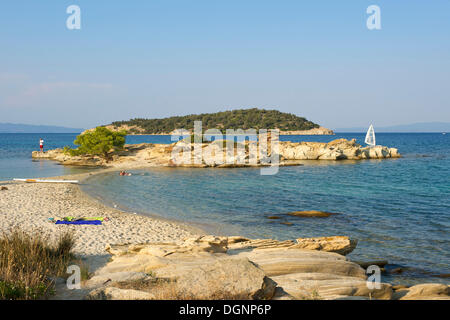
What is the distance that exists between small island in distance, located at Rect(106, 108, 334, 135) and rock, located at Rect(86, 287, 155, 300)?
140 m

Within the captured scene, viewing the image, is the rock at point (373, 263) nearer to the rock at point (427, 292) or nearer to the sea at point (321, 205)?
the sea at point (321, 205)

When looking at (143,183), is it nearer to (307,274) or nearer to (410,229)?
A: (410,229)

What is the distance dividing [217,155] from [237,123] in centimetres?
10453

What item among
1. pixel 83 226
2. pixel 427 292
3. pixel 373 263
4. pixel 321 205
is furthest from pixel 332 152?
pixel 427 292

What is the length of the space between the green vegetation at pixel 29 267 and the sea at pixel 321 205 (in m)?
8.94

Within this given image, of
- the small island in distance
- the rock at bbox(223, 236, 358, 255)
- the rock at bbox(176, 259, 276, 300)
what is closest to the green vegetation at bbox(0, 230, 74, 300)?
the rock at bbox(176, 259, 276, 300)

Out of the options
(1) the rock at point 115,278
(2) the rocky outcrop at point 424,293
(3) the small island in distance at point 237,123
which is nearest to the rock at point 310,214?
(2) the rocky outcrop at point 424,293

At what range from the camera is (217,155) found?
52531 mm

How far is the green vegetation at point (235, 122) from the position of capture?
156m

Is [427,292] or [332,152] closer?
[427,292]

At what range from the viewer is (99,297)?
6.33 metres

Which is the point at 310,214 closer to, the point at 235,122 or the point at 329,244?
the point at 329,244

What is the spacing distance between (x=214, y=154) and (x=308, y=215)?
32.9 meters

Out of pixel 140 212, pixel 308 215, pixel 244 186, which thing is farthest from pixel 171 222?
pixel 244 186
